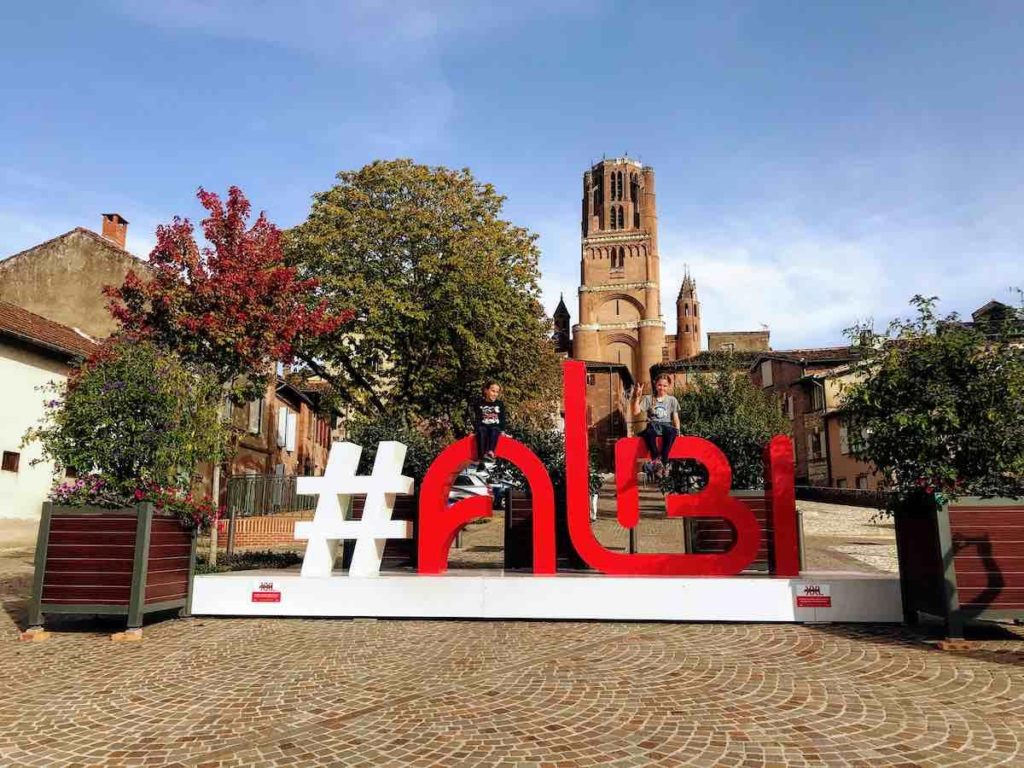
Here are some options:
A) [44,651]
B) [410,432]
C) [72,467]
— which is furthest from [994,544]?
[410,432]

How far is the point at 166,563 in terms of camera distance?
7.90 metres

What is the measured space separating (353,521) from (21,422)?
15.9 meters

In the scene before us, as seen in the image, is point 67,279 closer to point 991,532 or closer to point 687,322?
point 991,532

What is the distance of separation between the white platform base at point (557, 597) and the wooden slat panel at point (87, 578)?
1226mm

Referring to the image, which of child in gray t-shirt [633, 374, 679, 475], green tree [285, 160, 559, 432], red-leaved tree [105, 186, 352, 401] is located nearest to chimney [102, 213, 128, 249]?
green tree [285, 160, 559, 432]

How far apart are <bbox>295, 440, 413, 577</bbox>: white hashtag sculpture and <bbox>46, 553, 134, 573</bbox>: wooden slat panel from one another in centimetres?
198

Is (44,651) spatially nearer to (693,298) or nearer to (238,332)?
(238,332)

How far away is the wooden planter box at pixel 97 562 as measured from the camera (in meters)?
7.37

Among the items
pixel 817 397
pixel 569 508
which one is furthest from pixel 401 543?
pixel 817 397

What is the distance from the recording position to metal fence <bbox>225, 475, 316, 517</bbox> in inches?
911

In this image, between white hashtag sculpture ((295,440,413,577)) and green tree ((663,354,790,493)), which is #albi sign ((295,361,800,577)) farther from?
green tree ((663,354,790,493))

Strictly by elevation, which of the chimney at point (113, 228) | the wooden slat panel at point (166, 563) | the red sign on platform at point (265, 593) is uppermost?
the chimney at point (113, 228)

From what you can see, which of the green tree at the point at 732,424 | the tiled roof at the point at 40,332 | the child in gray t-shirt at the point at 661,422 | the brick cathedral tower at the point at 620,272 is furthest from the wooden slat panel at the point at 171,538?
the brick cathedral tower at the point at 620,272

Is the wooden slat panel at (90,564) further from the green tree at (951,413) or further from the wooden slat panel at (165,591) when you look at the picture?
the green tree at (951,413)
